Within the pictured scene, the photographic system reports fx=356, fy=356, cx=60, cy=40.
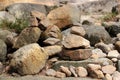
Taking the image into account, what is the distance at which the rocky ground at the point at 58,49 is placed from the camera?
6.85 m

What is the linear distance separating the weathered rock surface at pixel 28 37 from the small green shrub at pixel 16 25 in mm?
1089

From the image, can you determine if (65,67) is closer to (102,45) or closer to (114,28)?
(102,45)

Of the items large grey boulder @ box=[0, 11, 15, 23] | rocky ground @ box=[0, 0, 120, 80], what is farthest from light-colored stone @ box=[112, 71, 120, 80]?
large grey boulder @ box=[0, 11, 15, 23]

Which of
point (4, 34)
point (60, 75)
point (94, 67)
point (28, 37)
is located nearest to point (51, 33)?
point (28, 37)

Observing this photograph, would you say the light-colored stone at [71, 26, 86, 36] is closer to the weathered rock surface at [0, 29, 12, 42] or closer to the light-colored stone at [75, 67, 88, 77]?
the light-colored stone at [75, 67, 88, 77]

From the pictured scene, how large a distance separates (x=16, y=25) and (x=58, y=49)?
1972 millimetres

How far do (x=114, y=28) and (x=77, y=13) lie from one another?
1226mm

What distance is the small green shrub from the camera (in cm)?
897

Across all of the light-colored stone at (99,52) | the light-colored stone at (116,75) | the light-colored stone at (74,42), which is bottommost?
the light-colored stone at (116,75)

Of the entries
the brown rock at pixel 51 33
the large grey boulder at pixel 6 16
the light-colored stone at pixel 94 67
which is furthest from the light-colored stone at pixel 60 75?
the large grey boulder at pixel 6 16

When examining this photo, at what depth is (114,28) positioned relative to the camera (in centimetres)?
889

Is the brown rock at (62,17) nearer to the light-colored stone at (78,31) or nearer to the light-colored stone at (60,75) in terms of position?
the light-colored stone at (78,31)

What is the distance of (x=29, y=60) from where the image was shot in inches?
270

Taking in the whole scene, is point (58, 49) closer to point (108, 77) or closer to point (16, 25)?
point (108, 77)
